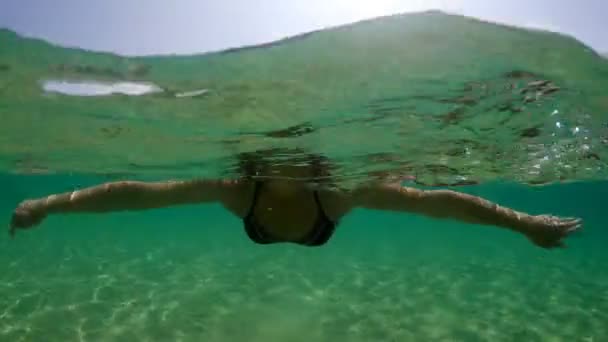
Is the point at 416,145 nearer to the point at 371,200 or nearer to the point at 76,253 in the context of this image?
the point at 371,200

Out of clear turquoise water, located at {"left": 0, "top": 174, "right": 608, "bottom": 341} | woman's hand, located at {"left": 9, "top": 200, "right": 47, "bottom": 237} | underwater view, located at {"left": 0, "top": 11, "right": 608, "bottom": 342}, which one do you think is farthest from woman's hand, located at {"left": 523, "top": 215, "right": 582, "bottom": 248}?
woman's hand, located at {"left": 9, "top": 200, "right": 47, "bottom": 237}

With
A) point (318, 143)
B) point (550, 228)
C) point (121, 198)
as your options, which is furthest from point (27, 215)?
point (550, 228)

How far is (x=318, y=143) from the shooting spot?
874 cm

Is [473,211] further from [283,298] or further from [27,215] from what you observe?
[27,215]

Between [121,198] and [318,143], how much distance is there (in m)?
4.11

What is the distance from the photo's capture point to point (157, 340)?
862 centimetres

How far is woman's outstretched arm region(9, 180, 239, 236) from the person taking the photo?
671 cm

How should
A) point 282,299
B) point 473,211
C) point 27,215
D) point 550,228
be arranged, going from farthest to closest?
1. point 282,299
2. point 473,211
3. point 27,215
4. point 550,228

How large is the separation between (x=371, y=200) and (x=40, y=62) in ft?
21.7

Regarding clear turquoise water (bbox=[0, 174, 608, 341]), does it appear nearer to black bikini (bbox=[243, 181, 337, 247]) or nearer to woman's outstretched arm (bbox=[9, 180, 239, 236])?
black bikini (bbox=[243, 181, 337, 247])

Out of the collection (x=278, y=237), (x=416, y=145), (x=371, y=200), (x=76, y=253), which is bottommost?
(x=76, y=253)

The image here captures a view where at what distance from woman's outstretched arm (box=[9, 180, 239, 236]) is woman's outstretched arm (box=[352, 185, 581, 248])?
3.16 meters

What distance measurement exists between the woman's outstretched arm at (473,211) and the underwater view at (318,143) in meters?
Answer: 0.36

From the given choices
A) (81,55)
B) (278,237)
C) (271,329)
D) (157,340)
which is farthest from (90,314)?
(81,55)
